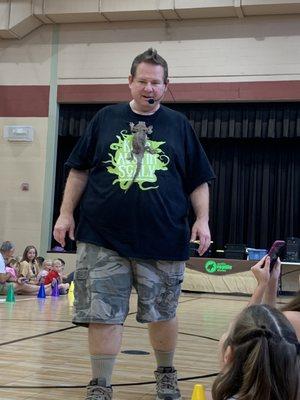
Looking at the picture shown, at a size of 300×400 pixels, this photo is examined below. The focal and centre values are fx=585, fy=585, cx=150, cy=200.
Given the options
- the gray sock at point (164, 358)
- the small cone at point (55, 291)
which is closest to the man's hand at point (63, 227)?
the gray sock at point (164, 358)

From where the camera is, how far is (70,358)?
3.33 meters

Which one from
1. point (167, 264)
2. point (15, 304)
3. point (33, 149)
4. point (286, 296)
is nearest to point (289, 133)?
point (286, 296)

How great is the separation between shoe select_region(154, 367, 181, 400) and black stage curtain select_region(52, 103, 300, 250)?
9905mm

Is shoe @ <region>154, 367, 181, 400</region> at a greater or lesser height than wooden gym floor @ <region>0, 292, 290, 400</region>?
greater

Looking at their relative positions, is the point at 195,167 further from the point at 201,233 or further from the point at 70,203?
the point at 70,203

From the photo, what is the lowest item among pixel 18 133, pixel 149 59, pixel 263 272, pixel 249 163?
pixel 263 272

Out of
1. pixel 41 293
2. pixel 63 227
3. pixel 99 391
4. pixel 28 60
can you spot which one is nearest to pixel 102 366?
pixel 99 391

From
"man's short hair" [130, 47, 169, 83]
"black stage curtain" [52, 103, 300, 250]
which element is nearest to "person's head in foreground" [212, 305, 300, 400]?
"man's short hair" [130, 47, 169, 83]

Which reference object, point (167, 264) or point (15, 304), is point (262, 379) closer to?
point (167, 264)

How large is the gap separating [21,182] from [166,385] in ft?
34.9

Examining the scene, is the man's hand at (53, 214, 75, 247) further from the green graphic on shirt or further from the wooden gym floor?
the wooden gym floor

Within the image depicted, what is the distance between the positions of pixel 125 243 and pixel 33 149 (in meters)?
10.7

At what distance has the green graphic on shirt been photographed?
235 cm

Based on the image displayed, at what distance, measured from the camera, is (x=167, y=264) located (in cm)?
234
